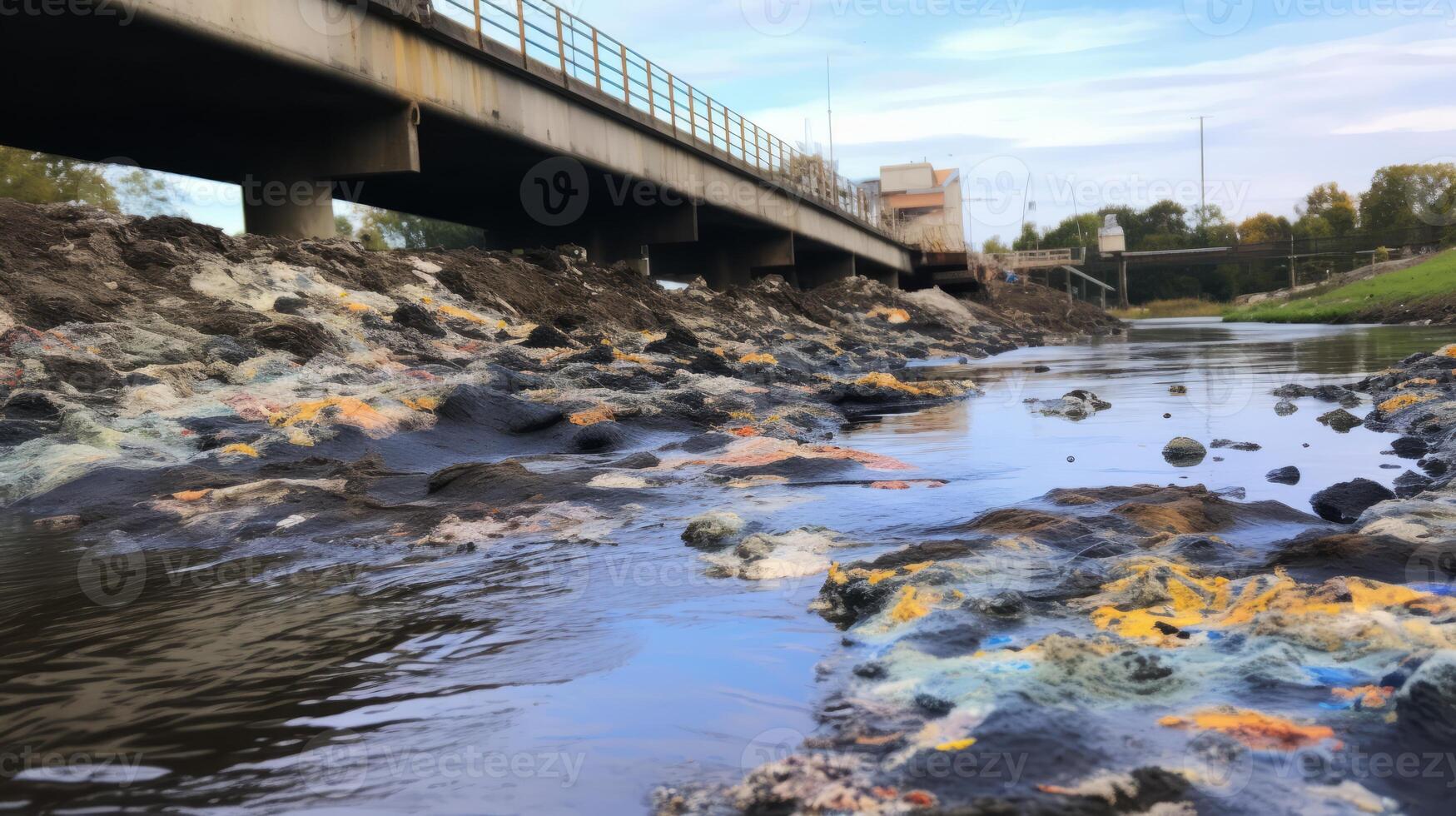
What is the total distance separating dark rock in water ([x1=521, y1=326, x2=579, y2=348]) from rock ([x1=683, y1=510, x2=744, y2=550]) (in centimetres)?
861

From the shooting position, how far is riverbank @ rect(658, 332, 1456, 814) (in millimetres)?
2510

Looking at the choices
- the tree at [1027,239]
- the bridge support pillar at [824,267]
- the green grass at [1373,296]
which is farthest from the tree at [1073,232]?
the bridge support pillar at [824,267]

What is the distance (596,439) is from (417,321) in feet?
16.5

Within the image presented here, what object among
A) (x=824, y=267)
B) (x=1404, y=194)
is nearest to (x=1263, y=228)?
(x=1404, y=194)

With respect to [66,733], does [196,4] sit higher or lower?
higher

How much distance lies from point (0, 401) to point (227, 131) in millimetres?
9790

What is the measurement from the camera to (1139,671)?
3158 mm

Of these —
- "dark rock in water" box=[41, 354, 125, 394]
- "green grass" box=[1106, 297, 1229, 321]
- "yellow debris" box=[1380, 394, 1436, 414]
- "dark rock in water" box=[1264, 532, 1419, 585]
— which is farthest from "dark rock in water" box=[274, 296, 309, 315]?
"green grass" box=[1106, 297, 1229, 321]

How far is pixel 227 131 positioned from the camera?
17078 millimetres

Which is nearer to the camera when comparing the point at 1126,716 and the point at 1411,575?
the point at 1126,716

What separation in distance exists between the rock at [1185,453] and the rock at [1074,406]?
2.79 meters

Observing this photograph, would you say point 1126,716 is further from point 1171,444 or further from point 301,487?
point 1171,444

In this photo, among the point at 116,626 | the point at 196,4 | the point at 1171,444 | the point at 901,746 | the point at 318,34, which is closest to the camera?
the point at 901,746

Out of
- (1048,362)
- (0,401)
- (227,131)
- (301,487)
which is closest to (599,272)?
(227,131)
